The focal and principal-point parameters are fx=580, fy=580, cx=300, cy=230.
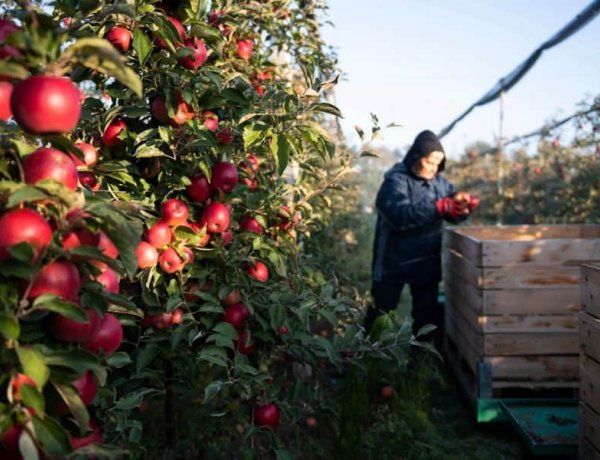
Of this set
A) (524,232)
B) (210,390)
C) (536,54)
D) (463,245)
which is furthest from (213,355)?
(536,54)

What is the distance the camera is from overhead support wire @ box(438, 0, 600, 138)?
390cm

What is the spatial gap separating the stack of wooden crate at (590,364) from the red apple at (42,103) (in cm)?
177

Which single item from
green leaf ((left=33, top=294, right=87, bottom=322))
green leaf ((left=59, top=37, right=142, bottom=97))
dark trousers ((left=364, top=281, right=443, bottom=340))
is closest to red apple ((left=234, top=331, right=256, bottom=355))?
green leaf ((left=33, top=294, right=87, bottom=322))

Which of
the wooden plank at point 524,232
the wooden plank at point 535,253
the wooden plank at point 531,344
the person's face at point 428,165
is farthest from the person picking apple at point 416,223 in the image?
the wooden plank at point 531,344

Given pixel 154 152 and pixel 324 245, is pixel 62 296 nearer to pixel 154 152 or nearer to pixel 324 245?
pixel 154 152

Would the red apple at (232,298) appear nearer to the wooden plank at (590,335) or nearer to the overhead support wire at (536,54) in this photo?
the wooden plank at (590,335)

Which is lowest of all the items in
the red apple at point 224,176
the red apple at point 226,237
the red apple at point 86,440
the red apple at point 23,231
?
the red apple at point 86,440

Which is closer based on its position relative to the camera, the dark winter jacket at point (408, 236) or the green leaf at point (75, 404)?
the green leaf at point (75, 404)

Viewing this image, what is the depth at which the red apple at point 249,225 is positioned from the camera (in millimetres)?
1858

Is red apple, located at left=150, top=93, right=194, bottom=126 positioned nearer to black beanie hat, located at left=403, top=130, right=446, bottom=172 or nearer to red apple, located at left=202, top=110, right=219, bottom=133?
red apple, located at left=202, top=110, right=219, bottom=133

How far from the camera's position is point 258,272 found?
178 centimetres

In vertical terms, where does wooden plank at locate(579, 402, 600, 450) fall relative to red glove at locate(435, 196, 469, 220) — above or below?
below

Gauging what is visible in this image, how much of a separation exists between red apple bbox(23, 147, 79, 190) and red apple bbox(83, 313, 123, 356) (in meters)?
0.25

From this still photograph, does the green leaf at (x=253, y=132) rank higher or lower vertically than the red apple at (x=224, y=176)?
higher
